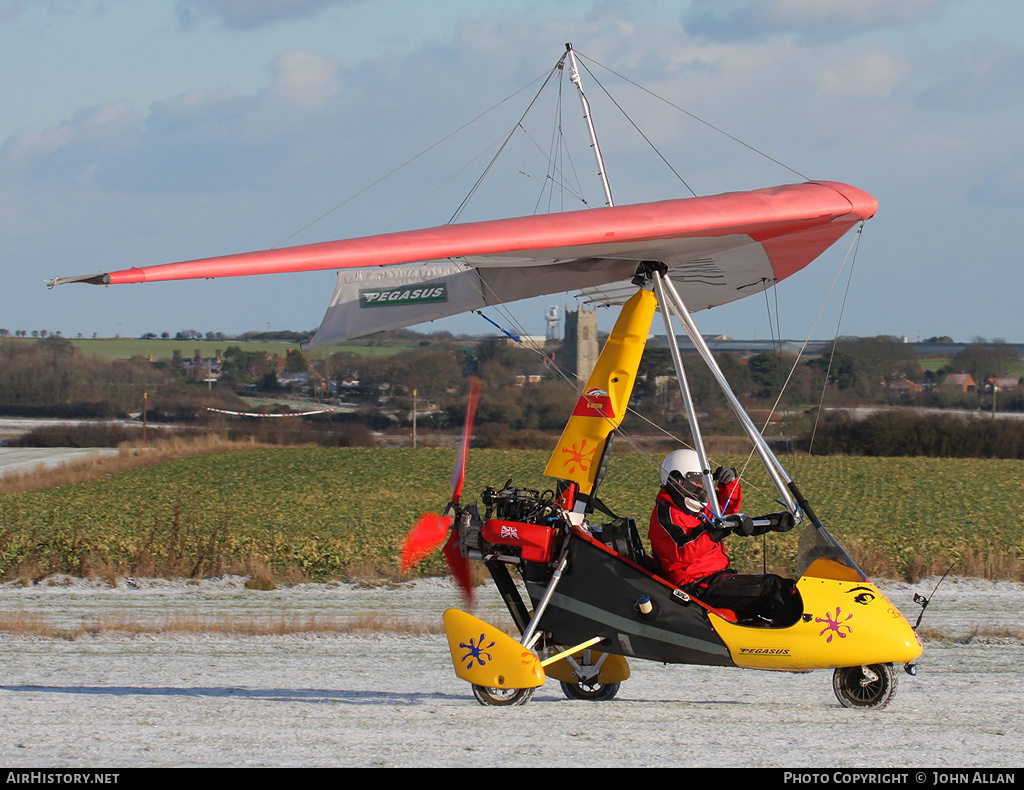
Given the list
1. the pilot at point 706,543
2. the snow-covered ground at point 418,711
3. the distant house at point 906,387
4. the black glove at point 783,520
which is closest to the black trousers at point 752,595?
the pilot at point 706,543

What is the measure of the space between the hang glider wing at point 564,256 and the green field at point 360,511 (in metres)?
1.78

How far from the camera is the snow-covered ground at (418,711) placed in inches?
213

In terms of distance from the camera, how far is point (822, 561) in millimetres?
6625

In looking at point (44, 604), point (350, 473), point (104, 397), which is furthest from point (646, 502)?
point (104, 397)

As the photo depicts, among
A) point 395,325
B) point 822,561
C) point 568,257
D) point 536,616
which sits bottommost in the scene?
point 536,616

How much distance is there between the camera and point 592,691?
7.07 metres

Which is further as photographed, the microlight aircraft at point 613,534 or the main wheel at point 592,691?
the main wheel at point 592,691

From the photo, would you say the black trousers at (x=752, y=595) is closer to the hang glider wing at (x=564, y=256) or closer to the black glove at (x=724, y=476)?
the black glove at (x=724, y=476)

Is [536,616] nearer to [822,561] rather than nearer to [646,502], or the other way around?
[822,561]

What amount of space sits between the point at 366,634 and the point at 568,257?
4690 millimetres

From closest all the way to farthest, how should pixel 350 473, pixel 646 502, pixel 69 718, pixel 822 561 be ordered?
pixel 69 718 < pixel 822 561 < pixel 646 502 < pixel 350 473

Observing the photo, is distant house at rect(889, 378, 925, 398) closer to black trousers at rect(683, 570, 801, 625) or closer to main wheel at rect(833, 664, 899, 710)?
main wheel at rect(833, 664, 899, 710)

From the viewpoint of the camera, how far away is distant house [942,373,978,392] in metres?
49.3

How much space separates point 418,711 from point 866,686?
9.80 ft
